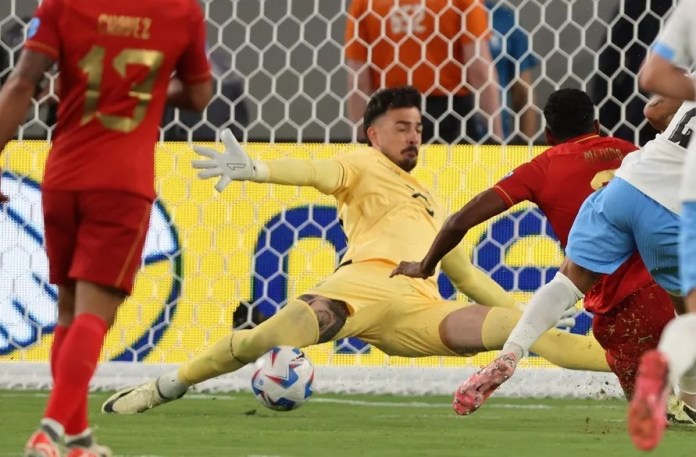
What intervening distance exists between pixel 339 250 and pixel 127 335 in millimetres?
1082

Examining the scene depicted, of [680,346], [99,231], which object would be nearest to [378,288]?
[99,231]

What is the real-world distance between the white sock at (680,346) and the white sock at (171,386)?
119 inches

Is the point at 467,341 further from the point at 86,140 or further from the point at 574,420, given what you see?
the point at 86,140

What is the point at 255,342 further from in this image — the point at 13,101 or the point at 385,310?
the point at 13,101

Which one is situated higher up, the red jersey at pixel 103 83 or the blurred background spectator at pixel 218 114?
the red jersey at pixel 103 83

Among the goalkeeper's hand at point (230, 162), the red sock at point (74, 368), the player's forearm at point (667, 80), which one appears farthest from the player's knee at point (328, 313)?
the player's forearm at point (667, 80)

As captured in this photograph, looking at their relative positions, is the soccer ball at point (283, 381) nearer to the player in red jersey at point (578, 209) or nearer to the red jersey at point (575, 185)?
the player in red jersey at point (578, 209)

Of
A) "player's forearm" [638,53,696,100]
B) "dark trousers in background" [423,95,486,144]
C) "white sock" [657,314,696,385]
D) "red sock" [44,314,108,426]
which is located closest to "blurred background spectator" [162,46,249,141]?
"dark trousers in background" [423,95,486,144]

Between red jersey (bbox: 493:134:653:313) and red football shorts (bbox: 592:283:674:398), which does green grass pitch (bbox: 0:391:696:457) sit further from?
red jersey (bbox: 493:134:653:313)

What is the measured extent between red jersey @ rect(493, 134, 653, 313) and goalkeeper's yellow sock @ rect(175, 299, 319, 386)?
97 centimetres

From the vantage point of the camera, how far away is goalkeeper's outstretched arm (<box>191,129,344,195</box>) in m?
5.63

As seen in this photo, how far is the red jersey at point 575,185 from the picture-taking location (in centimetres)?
527

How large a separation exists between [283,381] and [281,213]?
1.78 m

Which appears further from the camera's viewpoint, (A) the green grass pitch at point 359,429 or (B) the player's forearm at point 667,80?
(A) the green grass pitch at point 359,429
